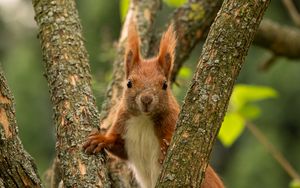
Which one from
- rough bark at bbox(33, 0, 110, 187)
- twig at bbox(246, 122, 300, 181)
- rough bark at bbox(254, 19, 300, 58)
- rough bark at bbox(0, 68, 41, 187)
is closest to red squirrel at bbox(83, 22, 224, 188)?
rough bark at bbox(33, 0, 110, 187)

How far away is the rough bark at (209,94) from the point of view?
315cm

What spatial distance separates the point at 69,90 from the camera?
3670mm

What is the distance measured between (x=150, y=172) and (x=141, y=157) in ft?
0.32

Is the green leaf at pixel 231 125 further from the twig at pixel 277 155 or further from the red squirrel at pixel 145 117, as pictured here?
the red squirrel at pixel 145 117

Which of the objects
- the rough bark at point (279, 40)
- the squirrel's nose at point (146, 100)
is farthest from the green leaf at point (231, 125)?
the squirrel's nose at point (146, 100)

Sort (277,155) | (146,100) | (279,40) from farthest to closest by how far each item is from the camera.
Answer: (279,40), (277,155), (146,100)

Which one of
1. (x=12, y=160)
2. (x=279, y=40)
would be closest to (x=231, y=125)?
(x=279, y=40)

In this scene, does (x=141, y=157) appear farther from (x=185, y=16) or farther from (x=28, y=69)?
(x=28, y=69)

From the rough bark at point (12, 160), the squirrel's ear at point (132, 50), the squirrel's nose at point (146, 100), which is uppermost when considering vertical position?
the squirrel's ear at point (132, 50)

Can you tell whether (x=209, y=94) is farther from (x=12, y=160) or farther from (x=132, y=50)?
(x=132, y=50)

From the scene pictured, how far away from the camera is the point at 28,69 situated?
59.5 feet

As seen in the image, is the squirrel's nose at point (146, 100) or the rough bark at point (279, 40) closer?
the squirrel's nose at point (146, 100)

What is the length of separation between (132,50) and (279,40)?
5.13ft

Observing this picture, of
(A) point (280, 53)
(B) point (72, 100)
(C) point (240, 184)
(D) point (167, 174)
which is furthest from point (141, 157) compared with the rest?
(C) point (240, 184)
